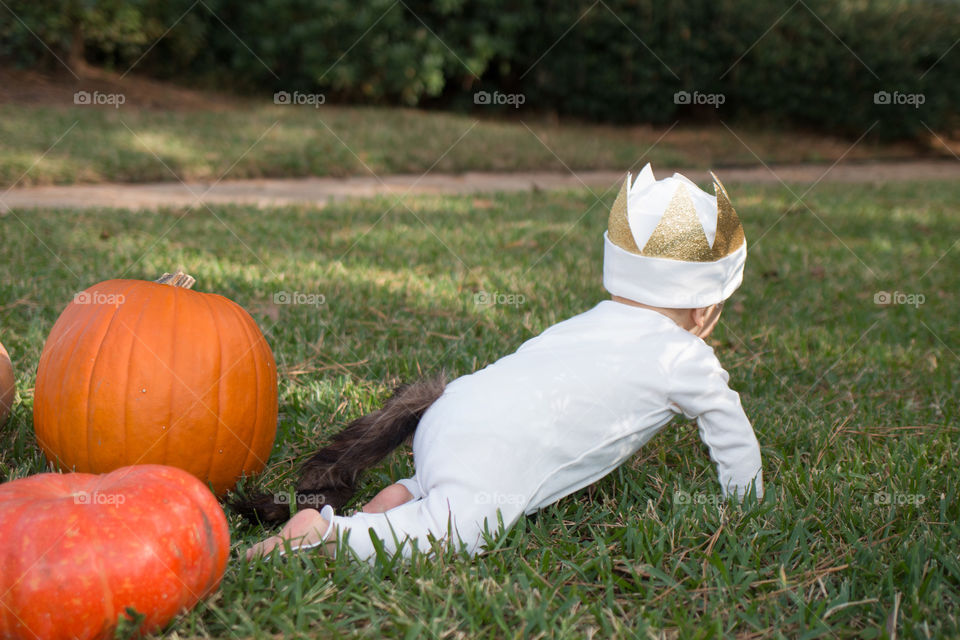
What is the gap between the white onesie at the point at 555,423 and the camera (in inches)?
75.1

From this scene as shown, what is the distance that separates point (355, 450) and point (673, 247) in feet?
3.11

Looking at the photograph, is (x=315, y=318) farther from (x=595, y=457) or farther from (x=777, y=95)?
(x=777, y=95)

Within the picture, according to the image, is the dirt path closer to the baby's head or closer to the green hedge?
the green hedge

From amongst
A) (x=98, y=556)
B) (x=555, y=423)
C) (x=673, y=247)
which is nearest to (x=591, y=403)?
(x=555, y=423)

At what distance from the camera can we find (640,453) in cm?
255

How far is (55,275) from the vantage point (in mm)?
3916

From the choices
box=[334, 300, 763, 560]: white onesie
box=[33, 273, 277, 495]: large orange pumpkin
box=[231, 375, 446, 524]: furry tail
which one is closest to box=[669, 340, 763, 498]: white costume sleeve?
box=[334, 300, 763, 560]: white onesie

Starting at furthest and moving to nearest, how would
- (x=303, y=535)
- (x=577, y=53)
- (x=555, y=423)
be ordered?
(x=577, y=53) < (x=555, y=423) < (x=303, y=535)

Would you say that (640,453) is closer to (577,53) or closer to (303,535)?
(303,535)

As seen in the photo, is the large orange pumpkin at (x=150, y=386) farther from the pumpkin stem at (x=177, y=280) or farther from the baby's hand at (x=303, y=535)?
the baby's hand at (x=303, y=535)

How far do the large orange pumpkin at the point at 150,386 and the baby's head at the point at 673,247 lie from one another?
1.04m

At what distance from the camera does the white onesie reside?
75.1 inches

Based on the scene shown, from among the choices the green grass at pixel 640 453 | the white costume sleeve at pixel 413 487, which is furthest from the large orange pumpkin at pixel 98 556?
the white costume sleeve at pixel 413 487

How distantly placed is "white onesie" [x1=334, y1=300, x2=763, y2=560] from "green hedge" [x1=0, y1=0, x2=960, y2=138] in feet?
28.4
